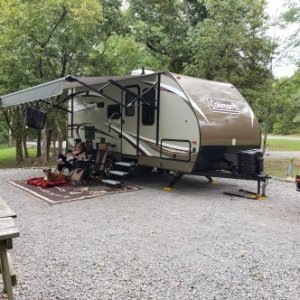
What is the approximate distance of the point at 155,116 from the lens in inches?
320

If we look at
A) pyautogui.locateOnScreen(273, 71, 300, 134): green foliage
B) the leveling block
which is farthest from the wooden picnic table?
pyautogui.locateOnScreen(273, 71, 300, 134): green foliage

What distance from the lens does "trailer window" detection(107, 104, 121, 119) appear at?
30.5 feet

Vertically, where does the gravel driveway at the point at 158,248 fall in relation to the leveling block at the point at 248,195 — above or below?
below

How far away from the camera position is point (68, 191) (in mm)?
7695

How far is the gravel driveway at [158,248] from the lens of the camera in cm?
329

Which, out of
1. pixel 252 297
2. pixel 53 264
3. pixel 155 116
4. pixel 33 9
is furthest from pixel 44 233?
pixel 33 9

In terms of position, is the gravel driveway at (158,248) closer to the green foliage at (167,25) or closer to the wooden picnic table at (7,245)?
the wooden picnic table at (7,245)

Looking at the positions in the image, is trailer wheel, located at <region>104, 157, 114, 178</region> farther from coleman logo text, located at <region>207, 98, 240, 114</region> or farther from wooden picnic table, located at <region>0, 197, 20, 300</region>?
wooden picnic table, located at <region>0, 197, 20, 300</region>

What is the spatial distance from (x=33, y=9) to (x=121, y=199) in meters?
7.82

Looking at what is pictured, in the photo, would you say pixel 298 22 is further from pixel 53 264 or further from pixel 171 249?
pixel 53 264

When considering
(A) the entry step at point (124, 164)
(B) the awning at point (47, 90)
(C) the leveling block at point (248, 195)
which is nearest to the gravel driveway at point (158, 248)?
(C) the leveling block at point (248, 195)

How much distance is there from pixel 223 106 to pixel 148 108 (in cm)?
172

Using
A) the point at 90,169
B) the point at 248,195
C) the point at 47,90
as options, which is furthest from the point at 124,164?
the point at 248,195

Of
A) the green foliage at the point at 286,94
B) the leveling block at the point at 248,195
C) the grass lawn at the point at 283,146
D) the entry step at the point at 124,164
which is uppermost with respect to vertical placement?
the green foliage at the point at 286,94
